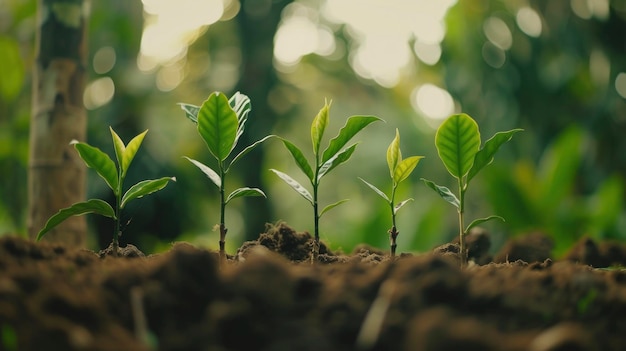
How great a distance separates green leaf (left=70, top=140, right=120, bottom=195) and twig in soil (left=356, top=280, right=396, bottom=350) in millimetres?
742

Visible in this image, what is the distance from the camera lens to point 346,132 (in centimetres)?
133

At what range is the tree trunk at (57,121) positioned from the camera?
5.71 ft

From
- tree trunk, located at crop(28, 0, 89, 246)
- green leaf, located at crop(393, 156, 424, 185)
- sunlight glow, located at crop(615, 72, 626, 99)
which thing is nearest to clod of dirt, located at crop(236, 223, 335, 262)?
green leaf, located at crop(393, 156, 424, 185)

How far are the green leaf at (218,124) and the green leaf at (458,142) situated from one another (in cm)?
44

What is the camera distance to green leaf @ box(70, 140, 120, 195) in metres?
1.24

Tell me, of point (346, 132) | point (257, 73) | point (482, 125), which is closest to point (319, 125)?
point (346, 132)

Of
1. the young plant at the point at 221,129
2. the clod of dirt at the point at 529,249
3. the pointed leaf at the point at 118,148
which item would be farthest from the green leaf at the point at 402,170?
the clod of dirt at the point at 529,249

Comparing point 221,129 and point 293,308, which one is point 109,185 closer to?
point 221,129

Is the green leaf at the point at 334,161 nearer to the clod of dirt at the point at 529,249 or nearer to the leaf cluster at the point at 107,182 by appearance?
the leaf cluster at the point at 107,182

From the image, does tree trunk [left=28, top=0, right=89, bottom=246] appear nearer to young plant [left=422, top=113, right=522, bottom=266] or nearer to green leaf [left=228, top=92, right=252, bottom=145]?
green leaf [left=228, top=92, right=252, bottom=145]

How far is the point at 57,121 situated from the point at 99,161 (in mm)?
578

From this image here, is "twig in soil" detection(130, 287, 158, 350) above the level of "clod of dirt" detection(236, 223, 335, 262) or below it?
above

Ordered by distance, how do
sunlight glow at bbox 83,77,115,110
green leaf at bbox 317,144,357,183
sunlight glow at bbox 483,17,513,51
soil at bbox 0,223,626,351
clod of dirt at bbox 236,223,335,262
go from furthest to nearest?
sunlight glow at bbox 83,77,115,110 → sunlight glow at bbox 483,17,513,51 → clod of dirt at bbox 236,223,335,262 → green leaf at bbox 317,144,357,183 → soil at bbox 0,223,626,351

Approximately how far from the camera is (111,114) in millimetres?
5977
